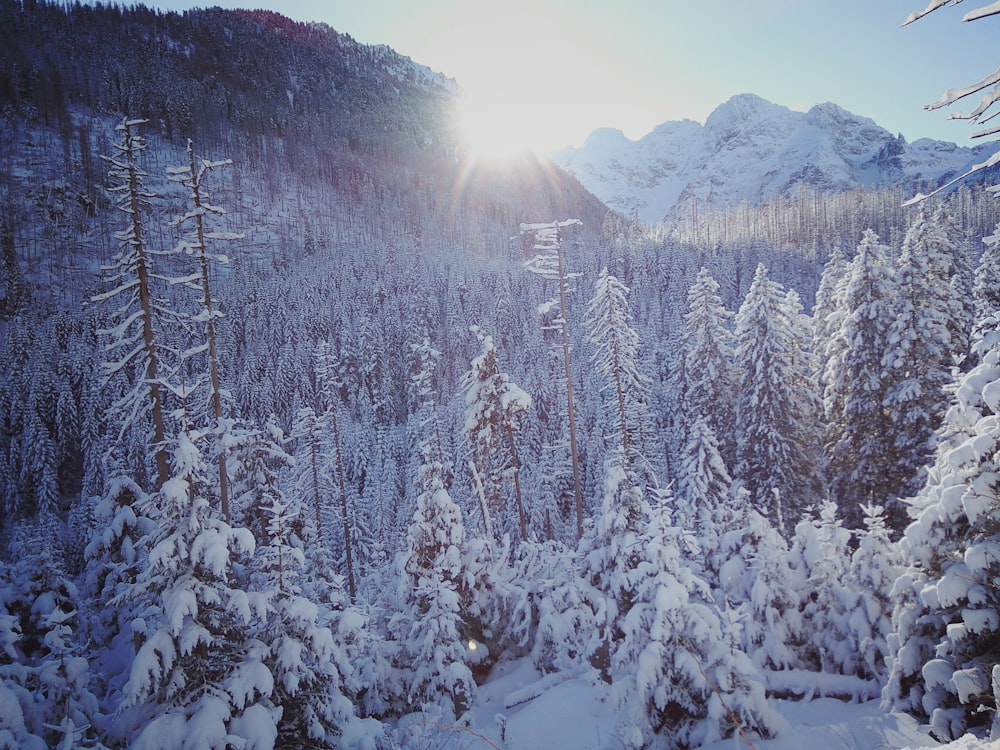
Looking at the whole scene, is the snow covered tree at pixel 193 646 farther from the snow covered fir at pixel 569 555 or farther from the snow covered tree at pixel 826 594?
the snow covered tree at pixel 826 594

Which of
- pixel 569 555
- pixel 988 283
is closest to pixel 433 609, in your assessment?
pixel 569 555

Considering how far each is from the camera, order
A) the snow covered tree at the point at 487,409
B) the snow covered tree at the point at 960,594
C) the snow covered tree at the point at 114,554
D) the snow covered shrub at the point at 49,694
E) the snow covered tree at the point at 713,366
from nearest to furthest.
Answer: the snow covered tree at the point at 960,594
the snow covered shrub at the point at 49,694
the snow covered tree at the point at 114,554
the snow covered tree at the point at 487,409
the snow covered tree at the point at 713,366

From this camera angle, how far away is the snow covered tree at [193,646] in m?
7.83

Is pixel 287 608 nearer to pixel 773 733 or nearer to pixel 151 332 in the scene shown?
pixel 151 332

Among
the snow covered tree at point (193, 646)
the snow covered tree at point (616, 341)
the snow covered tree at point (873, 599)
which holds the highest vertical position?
the snow covered tree at point (616, 341)

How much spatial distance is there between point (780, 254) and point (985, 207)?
6422 cm

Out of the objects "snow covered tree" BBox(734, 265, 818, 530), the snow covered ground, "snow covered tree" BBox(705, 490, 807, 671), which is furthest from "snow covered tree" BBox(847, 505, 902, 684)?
"snow covered tree" BBox(734, 265, 818, 530)

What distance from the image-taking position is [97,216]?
5886 inches

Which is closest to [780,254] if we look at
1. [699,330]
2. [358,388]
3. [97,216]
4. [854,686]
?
[358,388]

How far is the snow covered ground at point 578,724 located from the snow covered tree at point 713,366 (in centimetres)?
1779

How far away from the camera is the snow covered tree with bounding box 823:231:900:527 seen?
20.8 metres

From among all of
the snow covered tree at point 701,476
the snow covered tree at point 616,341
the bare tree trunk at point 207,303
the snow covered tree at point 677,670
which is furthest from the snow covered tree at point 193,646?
the snow covered tree at point 616,341

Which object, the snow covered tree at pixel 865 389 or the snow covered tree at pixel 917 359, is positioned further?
the snow covered tree at pixel 865 389

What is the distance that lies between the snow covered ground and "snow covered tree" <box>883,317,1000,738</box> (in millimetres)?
659
